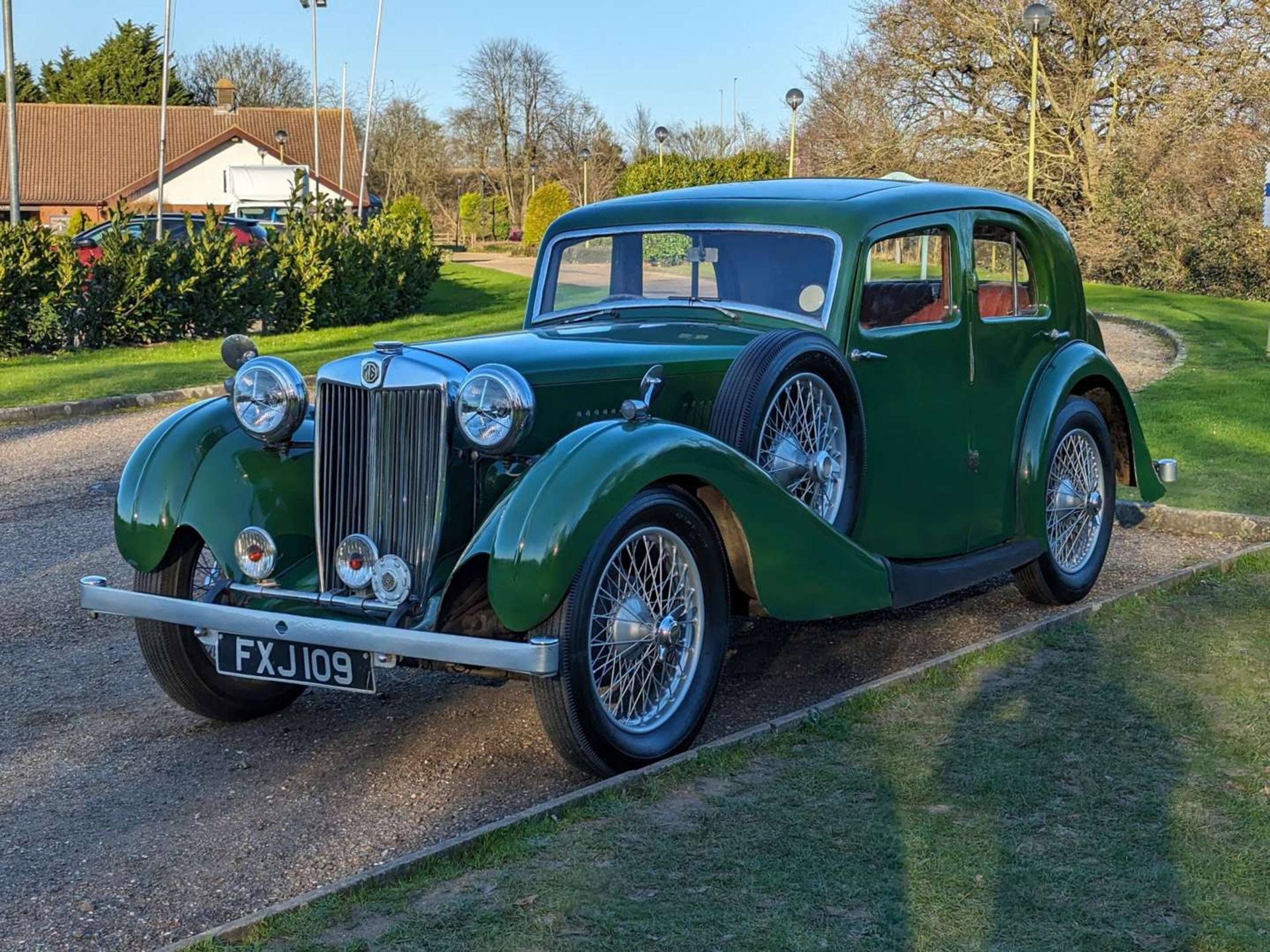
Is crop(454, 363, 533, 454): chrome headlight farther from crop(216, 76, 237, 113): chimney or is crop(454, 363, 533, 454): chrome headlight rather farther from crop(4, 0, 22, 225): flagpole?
crop(216, 76, 237, 113): chimney

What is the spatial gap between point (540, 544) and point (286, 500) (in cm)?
121

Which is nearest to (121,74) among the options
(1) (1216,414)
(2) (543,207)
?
(2) (543,207)

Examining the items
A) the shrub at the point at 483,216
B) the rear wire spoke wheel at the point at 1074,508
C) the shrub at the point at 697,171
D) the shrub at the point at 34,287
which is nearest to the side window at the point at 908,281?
the rear wire spoke wheel at the point at 1074,508

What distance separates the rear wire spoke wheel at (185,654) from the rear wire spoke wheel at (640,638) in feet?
4.19

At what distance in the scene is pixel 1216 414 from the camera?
12.0m

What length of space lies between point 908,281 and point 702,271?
0.85 metres

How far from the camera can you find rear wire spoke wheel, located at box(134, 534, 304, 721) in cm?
480

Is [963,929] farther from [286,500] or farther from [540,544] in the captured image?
[286,500]

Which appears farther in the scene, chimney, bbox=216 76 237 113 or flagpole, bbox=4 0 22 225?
chimney, bbox=216 76 237 113

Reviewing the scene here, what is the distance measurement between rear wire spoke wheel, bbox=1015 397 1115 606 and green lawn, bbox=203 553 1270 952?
1287 millimetres

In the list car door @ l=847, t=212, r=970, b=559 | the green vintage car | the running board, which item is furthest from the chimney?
the running board

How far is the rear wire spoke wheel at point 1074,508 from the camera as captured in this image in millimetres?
6367

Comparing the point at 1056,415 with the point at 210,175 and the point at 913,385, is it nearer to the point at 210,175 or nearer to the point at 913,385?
the point at 913,385

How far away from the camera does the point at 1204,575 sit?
6688mm
